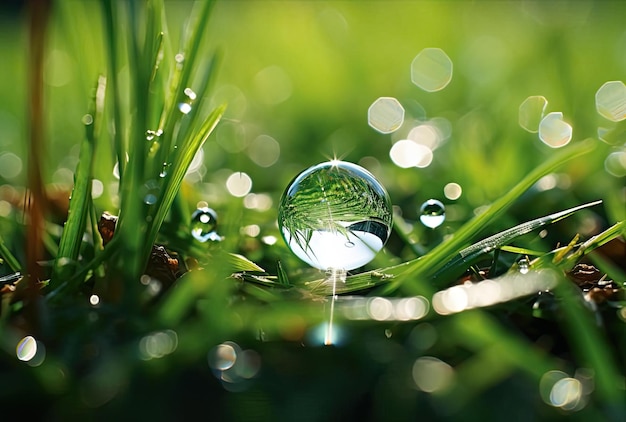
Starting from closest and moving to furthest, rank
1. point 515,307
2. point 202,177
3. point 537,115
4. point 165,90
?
point 515,307
point 165,90
point 202,177
point 537,115

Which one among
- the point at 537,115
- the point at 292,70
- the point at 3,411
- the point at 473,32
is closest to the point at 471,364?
the point at 3,411

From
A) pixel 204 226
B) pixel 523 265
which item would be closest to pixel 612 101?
pixel 523 265

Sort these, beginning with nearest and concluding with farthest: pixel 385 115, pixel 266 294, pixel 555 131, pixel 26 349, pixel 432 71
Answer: pixel 26 349, pixel 266 294, pixel 555 131, pixel 385 115, pixel 432 71

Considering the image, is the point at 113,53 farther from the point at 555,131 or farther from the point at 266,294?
the point at 555,131

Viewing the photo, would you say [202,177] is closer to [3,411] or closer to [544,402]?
[3,411]

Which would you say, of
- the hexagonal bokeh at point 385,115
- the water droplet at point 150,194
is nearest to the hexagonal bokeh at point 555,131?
the hexagonal bokeh at point 385,115

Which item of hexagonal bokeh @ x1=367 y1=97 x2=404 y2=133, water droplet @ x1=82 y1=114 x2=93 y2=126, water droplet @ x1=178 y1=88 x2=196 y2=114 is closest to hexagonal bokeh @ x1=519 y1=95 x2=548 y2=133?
→ hexagonal bokeh @ x1=367 y1=97 x2=404 y2=133
